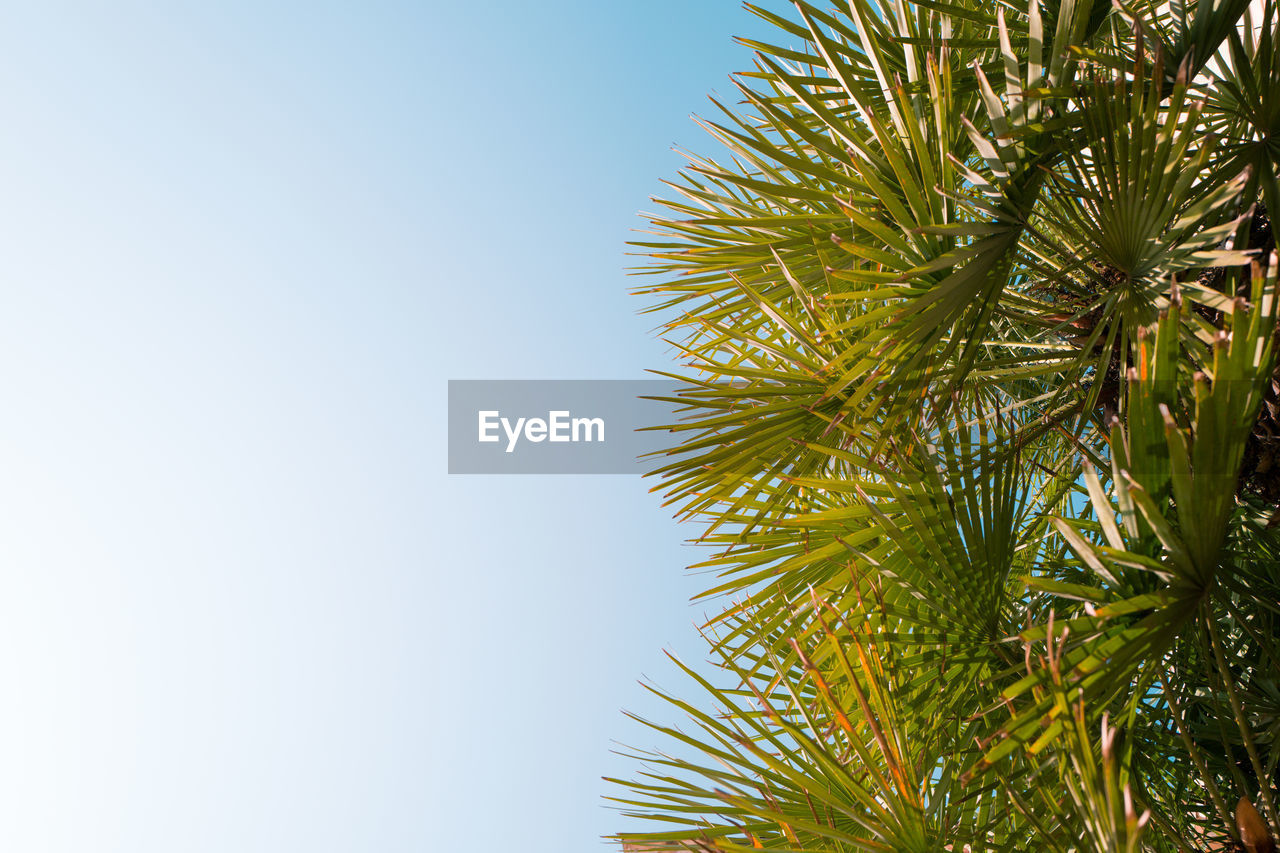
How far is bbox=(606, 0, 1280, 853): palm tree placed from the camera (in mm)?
1005

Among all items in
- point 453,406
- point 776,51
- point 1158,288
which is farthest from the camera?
point 453,406

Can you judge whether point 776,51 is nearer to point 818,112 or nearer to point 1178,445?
point 818,112

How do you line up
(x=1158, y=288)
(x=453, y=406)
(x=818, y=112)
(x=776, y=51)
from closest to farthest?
(x=1158, y=288), (x=818, y=112), (x=776, y=51), (x=453, y=406)

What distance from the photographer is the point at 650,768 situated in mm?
1409

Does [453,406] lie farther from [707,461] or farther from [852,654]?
[852,654]

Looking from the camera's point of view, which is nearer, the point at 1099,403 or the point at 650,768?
the point at 650,768

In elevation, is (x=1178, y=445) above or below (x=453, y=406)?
below

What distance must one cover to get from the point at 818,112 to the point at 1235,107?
68 centimetres

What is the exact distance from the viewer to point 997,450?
153 centimetres

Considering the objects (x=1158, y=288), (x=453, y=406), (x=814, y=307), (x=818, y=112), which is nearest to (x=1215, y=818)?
(x=1158, y=288)

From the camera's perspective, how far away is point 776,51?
5.53 ft

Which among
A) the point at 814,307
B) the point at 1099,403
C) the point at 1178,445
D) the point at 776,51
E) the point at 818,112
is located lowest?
the point at 1178,445

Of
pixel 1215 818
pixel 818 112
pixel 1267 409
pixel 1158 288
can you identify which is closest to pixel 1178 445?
pixel 1158 288

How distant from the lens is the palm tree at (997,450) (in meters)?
1.00
